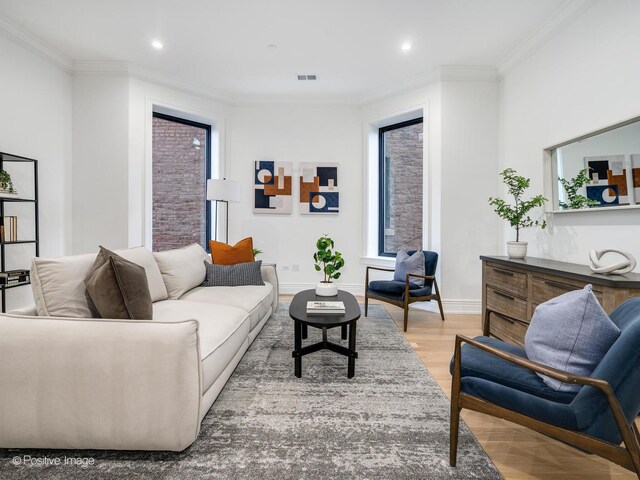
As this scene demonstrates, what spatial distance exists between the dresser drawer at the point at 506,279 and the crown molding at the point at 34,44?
529cm

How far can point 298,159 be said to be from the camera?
16.6 ft

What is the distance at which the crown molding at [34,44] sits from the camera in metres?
3.22

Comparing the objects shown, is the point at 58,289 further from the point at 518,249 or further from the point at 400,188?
the point at 400,188

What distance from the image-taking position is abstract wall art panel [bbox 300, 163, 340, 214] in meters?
5.02

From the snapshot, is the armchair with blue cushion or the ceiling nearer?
the ceiling

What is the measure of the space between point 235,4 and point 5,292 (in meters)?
3.52

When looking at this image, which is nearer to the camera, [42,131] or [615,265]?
[615,265]

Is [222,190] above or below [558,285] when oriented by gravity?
above

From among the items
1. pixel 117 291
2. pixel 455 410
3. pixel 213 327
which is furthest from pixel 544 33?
pixel 117 291

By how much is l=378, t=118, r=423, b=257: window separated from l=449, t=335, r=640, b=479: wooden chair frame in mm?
3364

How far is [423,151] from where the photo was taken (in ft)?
14.3

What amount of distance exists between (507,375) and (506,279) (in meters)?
1.62

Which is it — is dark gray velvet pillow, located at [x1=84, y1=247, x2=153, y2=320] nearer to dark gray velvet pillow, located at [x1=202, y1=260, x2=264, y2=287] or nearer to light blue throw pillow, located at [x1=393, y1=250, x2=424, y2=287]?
dark gray velvet pillow, located at [x1=202, y1=260, x2=264, y2=287]

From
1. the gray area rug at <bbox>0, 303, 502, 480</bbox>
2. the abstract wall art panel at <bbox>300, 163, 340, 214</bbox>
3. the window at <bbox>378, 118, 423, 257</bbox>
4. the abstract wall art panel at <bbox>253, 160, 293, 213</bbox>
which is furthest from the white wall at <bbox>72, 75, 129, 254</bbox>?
the window at <bbox>378, 118, 423, 257</bbox>
